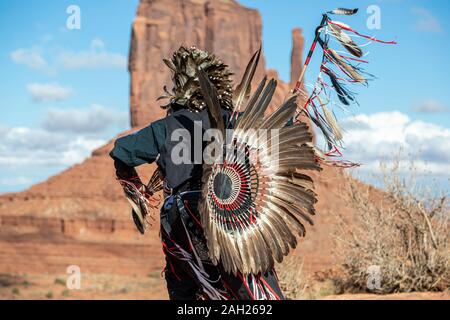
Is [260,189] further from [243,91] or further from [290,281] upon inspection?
[290,281]

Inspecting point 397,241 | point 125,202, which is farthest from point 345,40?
point 125,202

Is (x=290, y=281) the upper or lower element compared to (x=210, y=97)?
lower

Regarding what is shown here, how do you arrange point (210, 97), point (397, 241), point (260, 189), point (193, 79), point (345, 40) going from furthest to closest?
point (397, 241), point (345, 40), point (193, 79), point (260, 189), point (210, 97)

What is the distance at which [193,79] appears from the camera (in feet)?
12.4

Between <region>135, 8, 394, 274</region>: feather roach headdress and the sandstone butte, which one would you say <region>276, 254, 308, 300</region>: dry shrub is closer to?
the sandstone butte

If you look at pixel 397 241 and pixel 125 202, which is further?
pixel 125 202

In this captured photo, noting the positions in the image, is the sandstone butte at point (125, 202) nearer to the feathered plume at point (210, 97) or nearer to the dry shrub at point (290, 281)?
the dry shrub at point (290, 281)

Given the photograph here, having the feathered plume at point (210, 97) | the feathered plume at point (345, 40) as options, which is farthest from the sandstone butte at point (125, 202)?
the feathered plume at point (210, 97)

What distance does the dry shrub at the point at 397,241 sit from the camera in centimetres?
1019

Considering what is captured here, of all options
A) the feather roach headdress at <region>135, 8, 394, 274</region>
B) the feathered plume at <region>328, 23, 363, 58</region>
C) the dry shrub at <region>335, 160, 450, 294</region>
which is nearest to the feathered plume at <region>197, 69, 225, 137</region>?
the feather roach headdress at <region>135, 8, 394, 274</region>

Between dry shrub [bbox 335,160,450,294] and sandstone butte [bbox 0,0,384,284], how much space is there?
663 millimetres

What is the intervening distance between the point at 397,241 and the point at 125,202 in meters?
49.6

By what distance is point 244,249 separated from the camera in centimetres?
344
